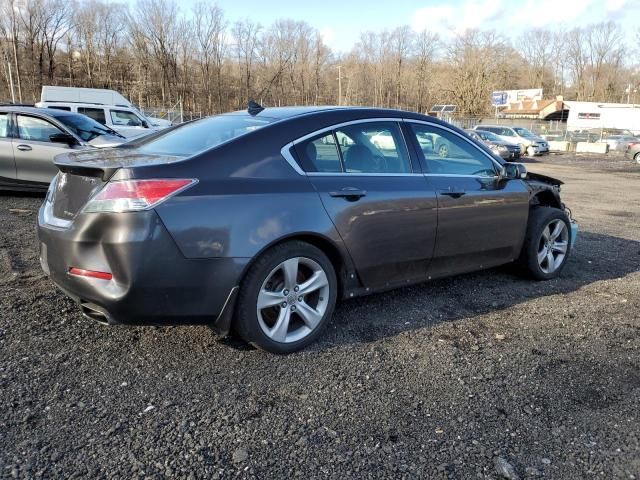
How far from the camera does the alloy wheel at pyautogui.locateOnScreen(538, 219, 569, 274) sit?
207 inches

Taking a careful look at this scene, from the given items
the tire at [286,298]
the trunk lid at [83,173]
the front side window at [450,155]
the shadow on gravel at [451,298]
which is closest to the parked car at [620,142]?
the shadow on gravel at [451,298]

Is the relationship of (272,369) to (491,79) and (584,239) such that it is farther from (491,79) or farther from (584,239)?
(491,79)

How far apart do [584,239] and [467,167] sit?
367cm

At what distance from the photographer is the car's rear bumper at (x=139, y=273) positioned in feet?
9.55

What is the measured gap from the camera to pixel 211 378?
10.2 feet

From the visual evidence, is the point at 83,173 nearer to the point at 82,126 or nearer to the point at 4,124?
the point at 4,124

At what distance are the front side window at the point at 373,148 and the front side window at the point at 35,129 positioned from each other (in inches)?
275

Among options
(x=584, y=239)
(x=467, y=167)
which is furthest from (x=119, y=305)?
(x=584, y=239)

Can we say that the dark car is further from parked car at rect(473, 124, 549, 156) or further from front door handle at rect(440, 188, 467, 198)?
parked car at rect(473, 124, 549, 156)

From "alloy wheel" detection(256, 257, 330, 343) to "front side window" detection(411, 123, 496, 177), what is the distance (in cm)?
138

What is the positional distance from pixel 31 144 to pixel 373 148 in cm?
707

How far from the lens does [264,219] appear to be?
3205mm

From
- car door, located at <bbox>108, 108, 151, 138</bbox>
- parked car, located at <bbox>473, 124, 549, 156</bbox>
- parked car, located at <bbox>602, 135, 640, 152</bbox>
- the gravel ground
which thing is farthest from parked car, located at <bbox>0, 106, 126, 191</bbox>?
parked car, located at <bbox>602, 135, 640, 152</bbox>

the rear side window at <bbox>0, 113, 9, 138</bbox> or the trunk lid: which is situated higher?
the rear side window at <bbox>0, 113, 9, 138</bbox>
